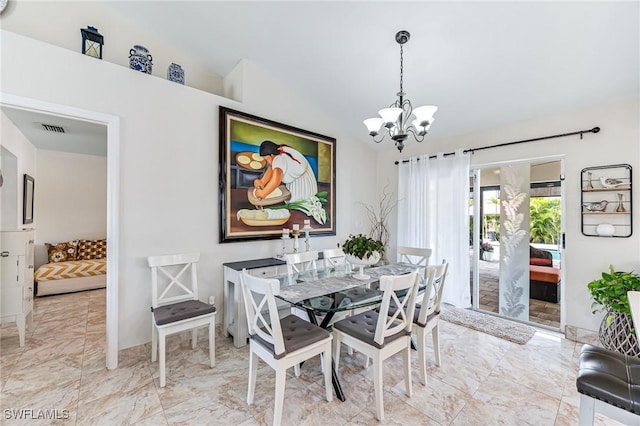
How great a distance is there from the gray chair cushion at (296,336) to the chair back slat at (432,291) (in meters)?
0.80

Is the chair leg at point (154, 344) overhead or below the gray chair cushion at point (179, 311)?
below

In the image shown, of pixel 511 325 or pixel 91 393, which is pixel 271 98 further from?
pixel 511 325

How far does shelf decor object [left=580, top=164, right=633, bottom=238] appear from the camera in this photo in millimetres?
2627

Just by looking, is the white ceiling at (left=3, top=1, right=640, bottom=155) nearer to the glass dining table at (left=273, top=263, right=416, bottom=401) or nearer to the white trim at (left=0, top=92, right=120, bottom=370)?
the white trim at (left=0, top=92, right=120, bottom=370)

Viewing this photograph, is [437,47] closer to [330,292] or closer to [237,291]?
[330,292]

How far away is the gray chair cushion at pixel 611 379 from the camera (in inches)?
48.9

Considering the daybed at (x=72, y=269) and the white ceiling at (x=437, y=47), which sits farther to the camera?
the daybed at (x=72, y=269)

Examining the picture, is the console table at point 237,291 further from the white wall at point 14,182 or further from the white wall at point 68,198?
the white wall at point 68,198

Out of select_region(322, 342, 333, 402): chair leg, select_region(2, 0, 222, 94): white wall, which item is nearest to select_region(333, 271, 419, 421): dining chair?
select_region(322, 342, 333, 402): chair leg

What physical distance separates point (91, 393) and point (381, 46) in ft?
12.6

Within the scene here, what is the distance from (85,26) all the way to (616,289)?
5490mm

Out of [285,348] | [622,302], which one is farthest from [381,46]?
[622,302]

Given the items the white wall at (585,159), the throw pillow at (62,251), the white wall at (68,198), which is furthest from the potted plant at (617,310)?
the white wall at (68,198)

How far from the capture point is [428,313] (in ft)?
7.37
